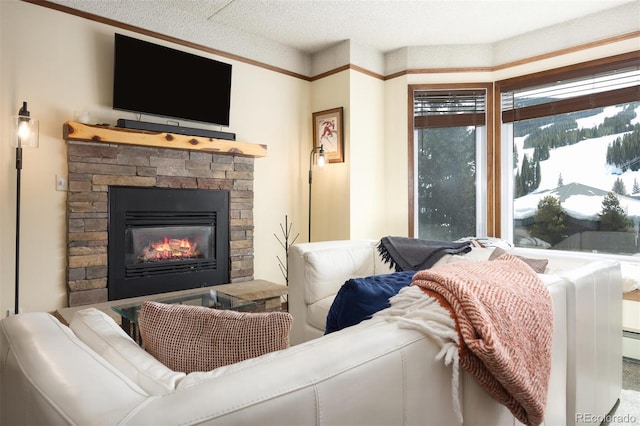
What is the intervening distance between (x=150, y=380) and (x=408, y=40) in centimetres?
430

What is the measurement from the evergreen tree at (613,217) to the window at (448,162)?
104 cm

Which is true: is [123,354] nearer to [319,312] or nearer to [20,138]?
[319,312]

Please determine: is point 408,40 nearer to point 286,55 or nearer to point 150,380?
point 286,55

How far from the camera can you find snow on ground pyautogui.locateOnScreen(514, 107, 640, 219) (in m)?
3.58

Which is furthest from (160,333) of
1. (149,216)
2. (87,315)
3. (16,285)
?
(149,216)

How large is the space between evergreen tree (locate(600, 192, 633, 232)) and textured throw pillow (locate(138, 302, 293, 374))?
3.77 metres

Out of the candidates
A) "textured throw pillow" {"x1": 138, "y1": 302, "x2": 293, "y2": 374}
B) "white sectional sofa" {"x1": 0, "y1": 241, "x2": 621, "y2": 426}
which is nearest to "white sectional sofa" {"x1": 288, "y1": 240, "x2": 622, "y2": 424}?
"white sectional sofa" {"x1": 0, "y1": 241, "x2": 621, "y2": 426}

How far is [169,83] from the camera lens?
3574mm

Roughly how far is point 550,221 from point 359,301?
3.53m

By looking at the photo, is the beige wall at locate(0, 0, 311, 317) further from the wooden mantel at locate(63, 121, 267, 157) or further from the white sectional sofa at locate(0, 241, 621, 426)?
Answer: the white sectional sofa at locate(0, 241, 621, 426)

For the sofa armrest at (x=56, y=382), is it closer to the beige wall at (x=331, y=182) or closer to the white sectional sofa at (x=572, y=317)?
the white sectional sofa at (x=572, y=317)

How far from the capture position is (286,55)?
4.48 meters

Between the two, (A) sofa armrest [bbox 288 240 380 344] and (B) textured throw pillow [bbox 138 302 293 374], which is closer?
(B) textured throw pillow [bbox 138 302 293 374]

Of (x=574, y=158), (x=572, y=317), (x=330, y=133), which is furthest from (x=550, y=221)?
(x=572, y=317)
